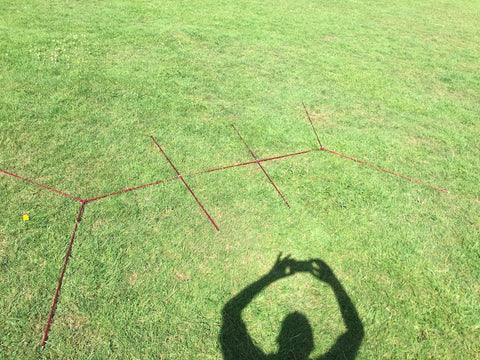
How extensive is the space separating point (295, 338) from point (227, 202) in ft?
5.69

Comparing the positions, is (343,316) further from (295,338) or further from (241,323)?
(241,323)

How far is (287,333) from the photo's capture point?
276 centimetres

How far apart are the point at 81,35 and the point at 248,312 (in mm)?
7555

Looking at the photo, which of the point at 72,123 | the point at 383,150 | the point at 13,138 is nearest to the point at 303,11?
the point at 383,150

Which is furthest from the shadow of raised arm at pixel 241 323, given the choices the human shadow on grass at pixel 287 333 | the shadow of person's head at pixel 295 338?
the shadow of person's head at pixel 295 338

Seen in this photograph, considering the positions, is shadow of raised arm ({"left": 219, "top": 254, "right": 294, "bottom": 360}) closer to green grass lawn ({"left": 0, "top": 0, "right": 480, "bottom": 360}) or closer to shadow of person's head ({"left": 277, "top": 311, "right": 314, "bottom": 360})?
green grass lawn ({"left": 0, "top": 0, "right": 480, "bottom": 360})

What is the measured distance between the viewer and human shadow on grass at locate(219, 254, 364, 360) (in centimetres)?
263

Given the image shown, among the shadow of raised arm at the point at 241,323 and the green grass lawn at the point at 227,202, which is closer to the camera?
the shadow of raised arm at the point at 241,323

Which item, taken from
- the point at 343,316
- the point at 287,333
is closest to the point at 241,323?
the point at 287,333

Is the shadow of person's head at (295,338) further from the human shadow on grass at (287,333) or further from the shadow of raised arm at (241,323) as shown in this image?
the shadow of raised arm at (241,323)

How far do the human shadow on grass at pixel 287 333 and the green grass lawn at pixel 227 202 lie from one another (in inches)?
0.7

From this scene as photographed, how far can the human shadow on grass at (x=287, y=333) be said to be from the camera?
263 centimetres

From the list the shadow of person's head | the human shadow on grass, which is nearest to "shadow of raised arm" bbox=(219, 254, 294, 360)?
the human shadow on grass

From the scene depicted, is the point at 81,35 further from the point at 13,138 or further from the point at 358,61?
the point at 358,61
